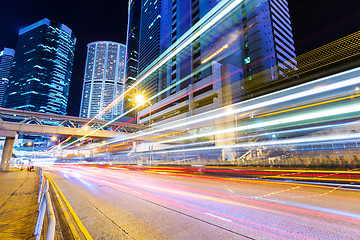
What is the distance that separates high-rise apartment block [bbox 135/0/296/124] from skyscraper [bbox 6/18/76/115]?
119779 mm

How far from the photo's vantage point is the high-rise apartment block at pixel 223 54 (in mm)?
53331

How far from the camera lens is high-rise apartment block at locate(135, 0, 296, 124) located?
53.3m

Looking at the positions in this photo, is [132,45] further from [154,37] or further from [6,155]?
[6,155]

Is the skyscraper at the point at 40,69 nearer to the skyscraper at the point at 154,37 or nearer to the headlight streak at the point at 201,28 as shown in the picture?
the skyscraper at the point at 154,37

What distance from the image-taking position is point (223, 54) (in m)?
65.1

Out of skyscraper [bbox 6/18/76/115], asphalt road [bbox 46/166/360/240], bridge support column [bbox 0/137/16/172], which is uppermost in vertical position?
skyscraper [bbox 6/18/76/115]

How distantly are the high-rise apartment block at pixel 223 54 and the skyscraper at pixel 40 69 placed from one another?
119779 mm

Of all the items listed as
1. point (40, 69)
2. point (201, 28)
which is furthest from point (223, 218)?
point (40, 69)

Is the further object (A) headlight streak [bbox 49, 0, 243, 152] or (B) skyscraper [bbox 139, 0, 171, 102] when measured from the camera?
(B) skyscraper [bbox 139, 0, 171, 102]

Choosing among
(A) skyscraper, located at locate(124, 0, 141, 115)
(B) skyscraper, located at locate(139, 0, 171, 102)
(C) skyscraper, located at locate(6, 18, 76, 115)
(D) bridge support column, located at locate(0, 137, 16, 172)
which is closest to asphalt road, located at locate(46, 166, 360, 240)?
(D) bridge support column, located at locate(0, 137, 16, 172)

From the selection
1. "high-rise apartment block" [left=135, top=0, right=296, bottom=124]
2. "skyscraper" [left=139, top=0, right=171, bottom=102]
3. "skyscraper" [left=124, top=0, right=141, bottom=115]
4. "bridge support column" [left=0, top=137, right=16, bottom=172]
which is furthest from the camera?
"skyscraper" [left=124, top=0, right=141, bottom=115]

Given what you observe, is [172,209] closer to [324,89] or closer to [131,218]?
[131,218]

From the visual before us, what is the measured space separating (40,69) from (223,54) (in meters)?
171

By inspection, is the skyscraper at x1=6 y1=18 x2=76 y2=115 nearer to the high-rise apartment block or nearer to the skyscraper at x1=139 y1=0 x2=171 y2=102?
the skyscraper at x1=139 y1=0 x2=171 y2=102
